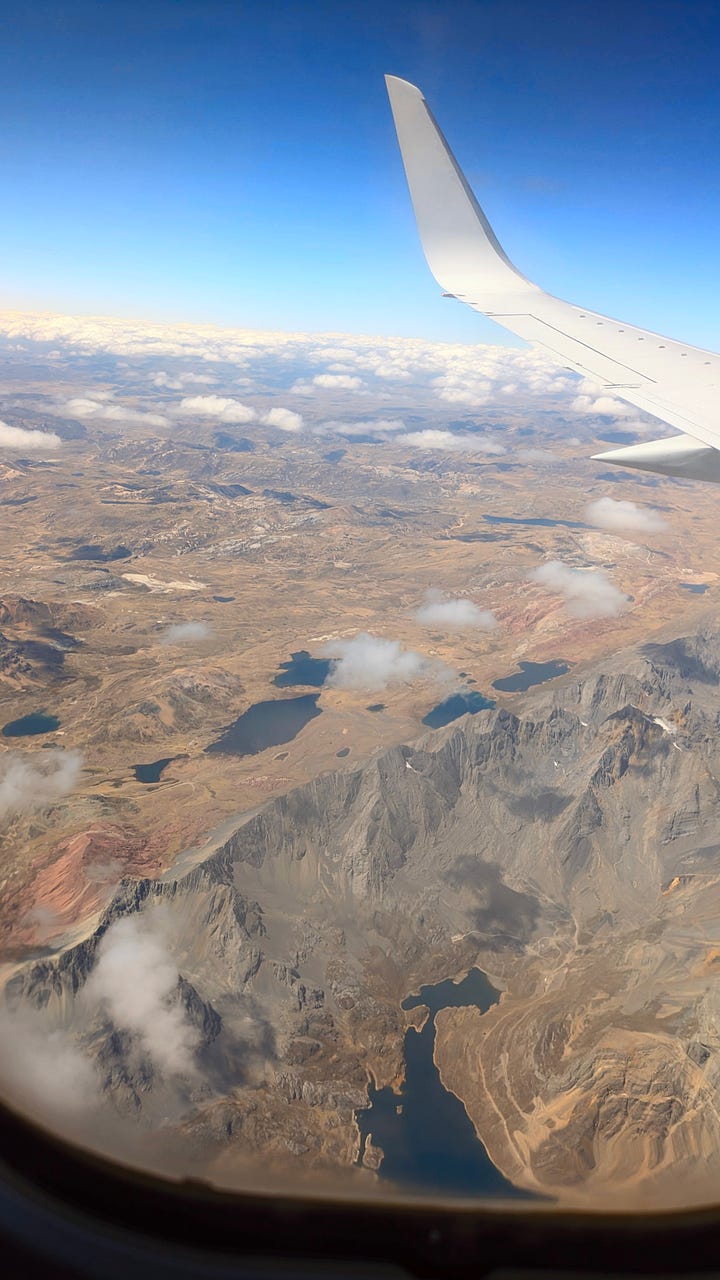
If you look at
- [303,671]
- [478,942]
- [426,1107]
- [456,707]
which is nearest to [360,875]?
[478,942]

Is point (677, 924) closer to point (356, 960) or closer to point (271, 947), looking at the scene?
point (356, 960)

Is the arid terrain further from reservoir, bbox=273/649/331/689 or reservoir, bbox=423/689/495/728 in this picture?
reservoir, bbox=423/689/495/728

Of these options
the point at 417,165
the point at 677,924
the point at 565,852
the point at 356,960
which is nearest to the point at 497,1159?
the point at 356,960

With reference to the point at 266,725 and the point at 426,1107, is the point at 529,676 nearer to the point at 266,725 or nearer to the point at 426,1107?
the point at 266,725

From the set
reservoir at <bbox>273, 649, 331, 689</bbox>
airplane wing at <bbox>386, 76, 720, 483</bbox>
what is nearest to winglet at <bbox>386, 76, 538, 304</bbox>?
airplane wing at <bbox>386, 76, 720, 483</bbox>

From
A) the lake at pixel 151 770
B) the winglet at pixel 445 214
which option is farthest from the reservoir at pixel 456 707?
the winglet at pixel 445 214
